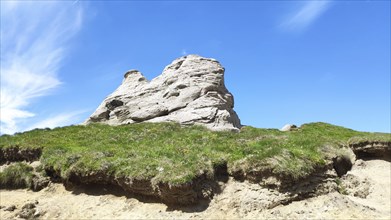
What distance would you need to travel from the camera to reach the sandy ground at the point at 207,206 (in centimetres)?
2388

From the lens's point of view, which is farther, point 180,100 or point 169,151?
point 180,100

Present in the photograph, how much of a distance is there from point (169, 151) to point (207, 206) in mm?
6408

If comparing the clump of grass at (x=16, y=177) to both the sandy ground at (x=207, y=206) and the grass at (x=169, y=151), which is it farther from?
the grass at (x=169, y=151)

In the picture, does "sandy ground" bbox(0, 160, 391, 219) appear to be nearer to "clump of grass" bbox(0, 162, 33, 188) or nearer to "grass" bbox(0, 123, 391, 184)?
"clump of grass" bbox(0, 162, 33, 188)

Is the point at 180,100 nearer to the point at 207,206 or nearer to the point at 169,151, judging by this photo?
the point at 169,151

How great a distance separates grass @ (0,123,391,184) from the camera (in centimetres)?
2594

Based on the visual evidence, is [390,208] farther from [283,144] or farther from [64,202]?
[64,202]

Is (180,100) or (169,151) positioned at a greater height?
(180,100)

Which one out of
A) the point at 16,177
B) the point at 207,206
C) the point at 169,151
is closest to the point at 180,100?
the point at 169,151

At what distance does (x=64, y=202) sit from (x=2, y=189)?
690 cm

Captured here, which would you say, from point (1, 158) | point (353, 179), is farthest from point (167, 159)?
point (1, 158)

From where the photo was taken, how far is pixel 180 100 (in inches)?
1869

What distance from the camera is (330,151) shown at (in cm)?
2992

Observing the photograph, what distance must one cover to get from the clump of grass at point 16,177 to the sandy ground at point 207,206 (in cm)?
114
